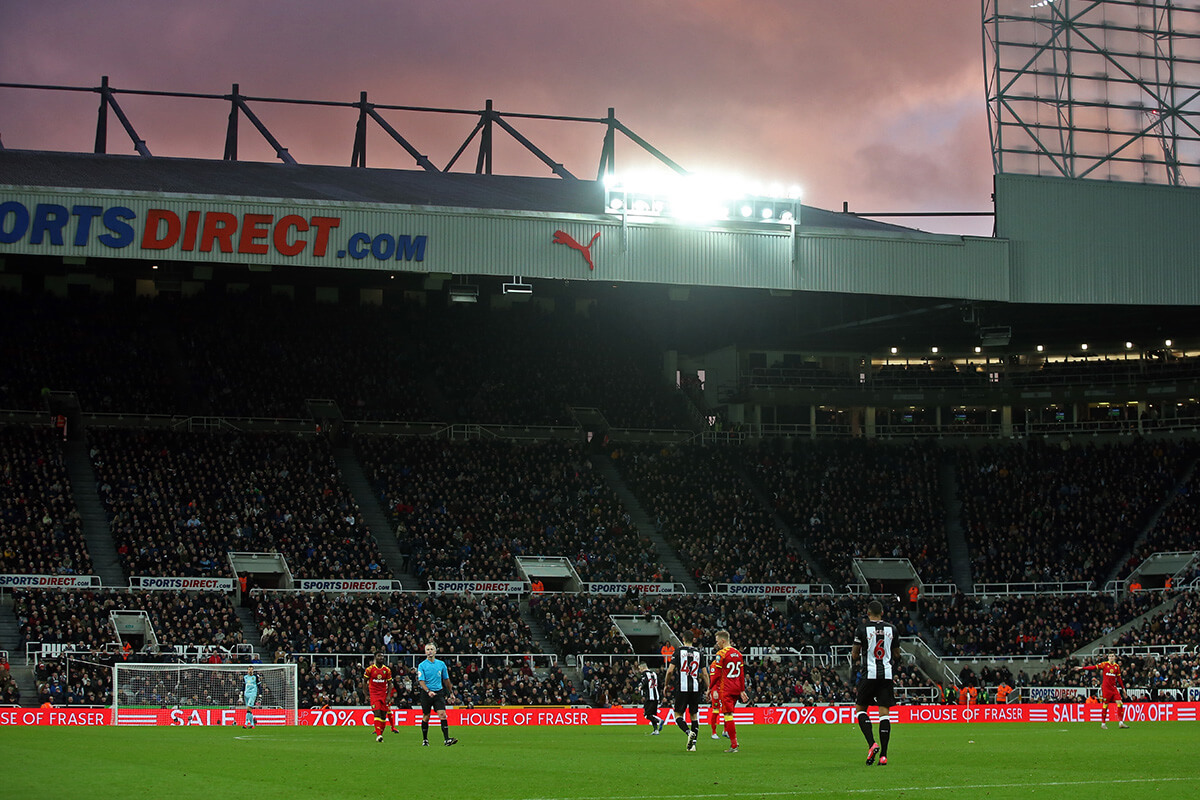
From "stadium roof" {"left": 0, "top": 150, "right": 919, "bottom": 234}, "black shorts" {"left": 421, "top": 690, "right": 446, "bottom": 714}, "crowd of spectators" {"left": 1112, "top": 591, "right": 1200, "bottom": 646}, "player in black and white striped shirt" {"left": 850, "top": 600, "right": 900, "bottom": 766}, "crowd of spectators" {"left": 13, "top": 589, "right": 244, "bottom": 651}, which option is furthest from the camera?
"crowd of spectators" {"left": 1112, "top": 591, "right": 1200, "bottom": 646}

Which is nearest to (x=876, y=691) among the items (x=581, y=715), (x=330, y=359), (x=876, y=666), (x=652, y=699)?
(x=876, y=666)

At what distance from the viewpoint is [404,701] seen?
135ft

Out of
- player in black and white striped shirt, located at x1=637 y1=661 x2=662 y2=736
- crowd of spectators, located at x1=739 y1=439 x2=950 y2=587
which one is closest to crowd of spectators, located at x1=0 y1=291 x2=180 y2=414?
crowd of spectators, located at x1=739 y1=439 x2=950 y2=587

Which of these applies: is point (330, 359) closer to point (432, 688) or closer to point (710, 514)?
point (710, 514)

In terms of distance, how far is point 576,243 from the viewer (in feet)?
150

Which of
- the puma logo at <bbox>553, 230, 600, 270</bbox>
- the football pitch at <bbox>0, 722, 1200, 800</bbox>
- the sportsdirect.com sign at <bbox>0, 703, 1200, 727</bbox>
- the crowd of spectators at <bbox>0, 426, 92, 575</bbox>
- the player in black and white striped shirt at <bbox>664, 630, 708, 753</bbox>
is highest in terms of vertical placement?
the puma logo at <bbox>553, 230, 600, 270</bbox>

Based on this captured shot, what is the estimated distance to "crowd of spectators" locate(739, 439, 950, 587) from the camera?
181ft

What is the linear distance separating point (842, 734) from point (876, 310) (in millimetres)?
26822

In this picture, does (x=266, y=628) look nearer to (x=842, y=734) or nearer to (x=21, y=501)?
(x=21, y=501)

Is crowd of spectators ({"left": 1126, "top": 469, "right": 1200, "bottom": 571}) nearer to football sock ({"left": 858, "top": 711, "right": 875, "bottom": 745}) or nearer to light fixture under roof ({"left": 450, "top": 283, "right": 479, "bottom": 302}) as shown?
light fixture under roof ({"left": 450, "top": 283, "right": 479, "bottom": 302})

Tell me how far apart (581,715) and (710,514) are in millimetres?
16549

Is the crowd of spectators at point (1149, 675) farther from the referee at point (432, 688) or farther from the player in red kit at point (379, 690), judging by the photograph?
the referee at point (432, 688)

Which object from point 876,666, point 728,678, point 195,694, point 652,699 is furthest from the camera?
point 195,694

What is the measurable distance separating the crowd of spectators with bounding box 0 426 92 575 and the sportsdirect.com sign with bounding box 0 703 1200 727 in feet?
29.7
